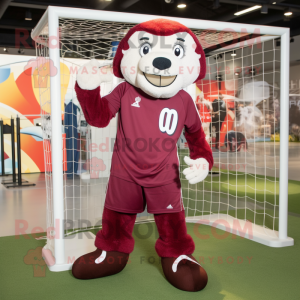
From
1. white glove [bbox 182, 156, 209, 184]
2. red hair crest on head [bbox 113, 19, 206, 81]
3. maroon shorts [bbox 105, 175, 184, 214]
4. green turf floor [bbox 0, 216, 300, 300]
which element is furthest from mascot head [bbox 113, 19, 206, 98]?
green turf floor [bbox 0, 216, 300, 300]

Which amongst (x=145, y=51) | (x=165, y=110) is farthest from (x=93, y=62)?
(x=165, y=110)

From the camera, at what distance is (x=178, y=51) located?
167 centimetres

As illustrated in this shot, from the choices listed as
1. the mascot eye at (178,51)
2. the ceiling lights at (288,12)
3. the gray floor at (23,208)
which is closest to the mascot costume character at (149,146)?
the mascot eye at (178,51)

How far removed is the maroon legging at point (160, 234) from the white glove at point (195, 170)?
8.0 inches

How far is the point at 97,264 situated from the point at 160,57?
1.05 meters

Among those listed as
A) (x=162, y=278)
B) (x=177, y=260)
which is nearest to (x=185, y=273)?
(x=177, y=260)

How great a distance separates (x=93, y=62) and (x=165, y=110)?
0.40 meters

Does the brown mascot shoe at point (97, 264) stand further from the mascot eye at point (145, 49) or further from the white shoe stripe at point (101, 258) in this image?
the mascot eye at point (145, 49)

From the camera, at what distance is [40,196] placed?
168 inches

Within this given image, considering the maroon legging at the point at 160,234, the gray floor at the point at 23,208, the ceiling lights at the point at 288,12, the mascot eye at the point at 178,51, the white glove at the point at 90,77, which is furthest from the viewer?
the ceiling lights at the point at 288,12

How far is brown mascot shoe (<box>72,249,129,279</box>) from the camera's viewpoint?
5.88 feet

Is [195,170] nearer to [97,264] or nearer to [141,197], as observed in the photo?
[141,197]

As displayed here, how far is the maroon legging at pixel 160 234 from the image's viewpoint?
5.78 feet

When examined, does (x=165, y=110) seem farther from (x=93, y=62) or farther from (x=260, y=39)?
(x=260, y=39)
